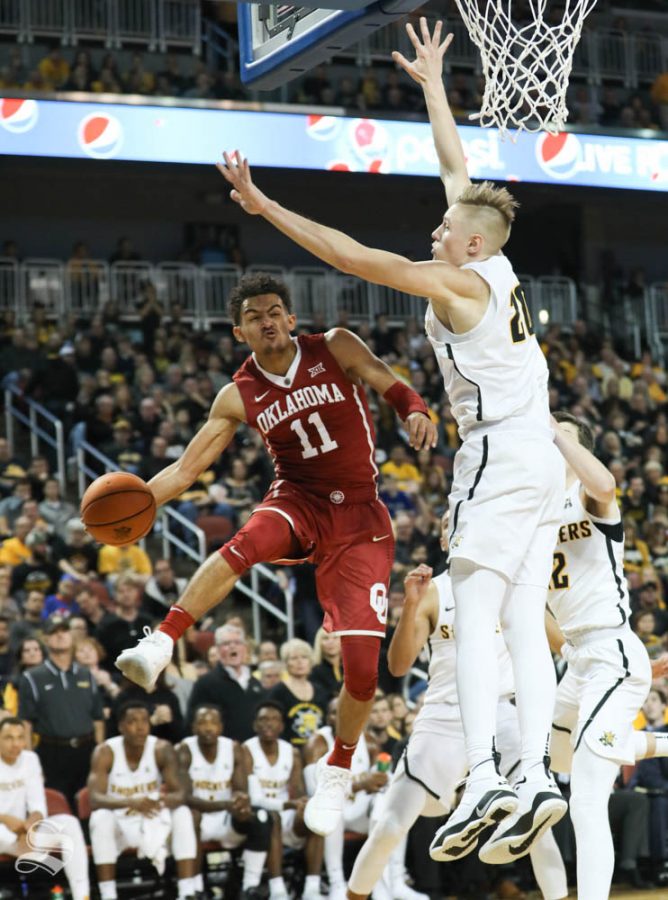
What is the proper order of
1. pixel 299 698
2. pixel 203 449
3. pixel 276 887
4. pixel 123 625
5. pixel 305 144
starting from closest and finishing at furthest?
1. pixel 203 449
2. pixel 276 887
3. pixel 299 698
4. pixel 123 625
5. pixel 305 144

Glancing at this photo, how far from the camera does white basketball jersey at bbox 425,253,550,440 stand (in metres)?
5.38

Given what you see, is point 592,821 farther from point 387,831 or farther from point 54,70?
point 54,70

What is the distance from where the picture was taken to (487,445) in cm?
538

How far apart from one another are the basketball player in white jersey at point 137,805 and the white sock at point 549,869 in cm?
290

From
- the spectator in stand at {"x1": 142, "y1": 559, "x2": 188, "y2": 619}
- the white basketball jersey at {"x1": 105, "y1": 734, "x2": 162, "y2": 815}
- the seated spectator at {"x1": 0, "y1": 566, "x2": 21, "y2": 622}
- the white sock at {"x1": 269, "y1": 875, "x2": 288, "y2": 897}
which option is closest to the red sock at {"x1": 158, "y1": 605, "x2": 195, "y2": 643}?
the white basketball jersey at {"x1": 105, "y1": 734, "x2": 162, "y2": 815}

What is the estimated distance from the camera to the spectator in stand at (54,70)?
734 inches

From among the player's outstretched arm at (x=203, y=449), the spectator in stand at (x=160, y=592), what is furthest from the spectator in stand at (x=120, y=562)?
the player's outstretched arm at (x=203, y=449)

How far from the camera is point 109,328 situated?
17359 millimetres

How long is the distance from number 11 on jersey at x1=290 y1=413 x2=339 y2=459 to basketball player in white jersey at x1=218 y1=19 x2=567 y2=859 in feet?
3.38

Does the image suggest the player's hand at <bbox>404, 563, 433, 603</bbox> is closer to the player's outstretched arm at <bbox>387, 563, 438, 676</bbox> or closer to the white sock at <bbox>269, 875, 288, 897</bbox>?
the player's outstretched arm at <bbox>387, 563, 438, 676</bbox>

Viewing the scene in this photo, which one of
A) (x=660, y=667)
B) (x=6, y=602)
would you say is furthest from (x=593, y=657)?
(x=6, y=602)

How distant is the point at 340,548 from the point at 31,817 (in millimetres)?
3630

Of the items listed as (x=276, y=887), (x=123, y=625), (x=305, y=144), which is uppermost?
(x=305, y=144)

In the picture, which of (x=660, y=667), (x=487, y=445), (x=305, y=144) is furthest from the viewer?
(x=305, y=144)
